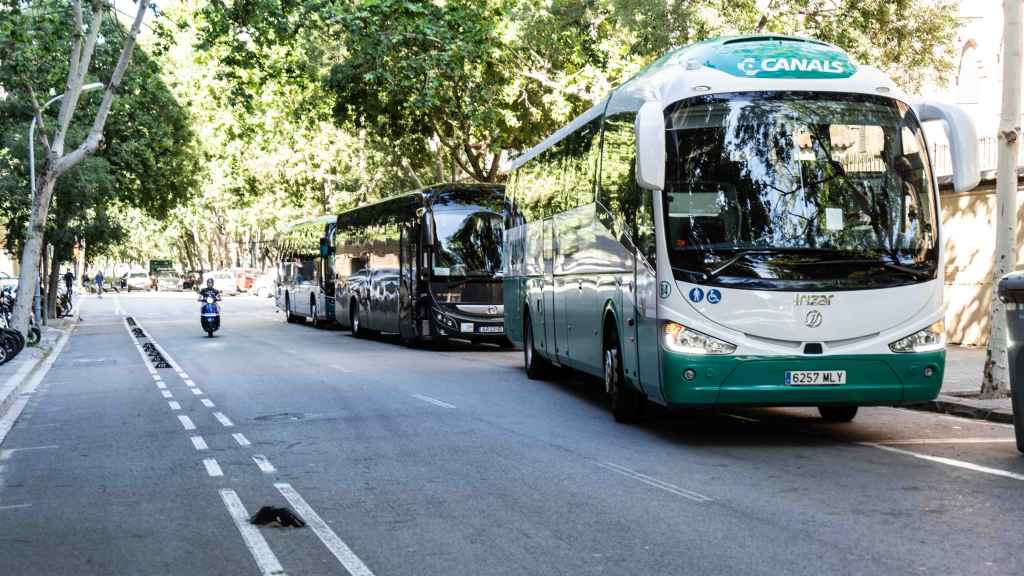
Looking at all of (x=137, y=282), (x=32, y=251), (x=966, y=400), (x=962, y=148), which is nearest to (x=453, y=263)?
(x=32, y=251)

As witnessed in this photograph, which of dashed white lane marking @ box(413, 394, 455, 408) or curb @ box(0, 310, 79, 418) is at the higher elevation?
curb @ box(0, 310, 79, 418)

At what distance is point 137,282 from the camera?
109 metres

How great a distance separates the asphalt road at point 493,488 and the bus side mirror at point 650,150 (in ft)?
7.39

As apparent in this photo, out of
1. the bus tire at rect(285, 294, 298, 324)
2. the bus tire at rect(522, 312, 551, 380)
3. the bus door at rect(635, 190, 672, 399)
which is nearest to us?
the bus door at rect(635, 190, 672, 399)

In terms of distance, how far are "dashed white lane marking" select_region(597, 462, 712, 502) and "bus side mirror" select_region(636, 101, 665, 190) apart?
7.71 ft

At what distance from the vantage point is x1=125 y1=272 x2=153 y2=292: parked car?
10856 cm

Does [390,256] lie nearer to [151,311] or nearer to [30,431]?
[30,431]

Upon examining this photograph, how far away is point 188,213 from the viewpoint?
8462cm

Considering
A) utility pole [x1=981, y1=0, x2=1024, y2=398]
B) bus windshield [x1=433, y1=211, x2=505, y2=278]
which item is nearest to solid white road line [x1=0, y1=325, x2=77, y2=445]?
bus windshield [x1=433, y1=211, x2=505, y2=278]

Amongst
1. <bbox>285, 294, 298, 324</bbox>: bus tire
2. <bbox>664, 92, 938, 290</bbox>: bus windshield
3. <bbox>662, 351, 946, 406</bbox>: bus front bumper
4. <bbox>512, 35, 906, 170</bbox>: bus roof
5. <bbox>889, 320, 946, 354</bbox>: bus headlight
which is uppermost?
<bbox>512, 35, 906, 170</bbox>: bus roof

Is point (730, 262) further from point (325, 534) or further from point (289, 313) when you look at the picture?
point (289, 313)

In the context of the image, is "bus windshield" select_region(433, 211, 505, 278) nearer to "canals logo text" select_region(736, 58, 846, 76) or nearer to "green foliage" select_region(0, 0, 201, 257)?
"green foliage" select_region(0, 0, 201, 257)

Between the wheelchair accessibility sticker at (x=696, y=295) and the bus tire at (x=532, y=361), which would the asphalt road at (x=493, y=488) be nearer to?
the wheelchair accessibility sticker at (x=696, y=295)

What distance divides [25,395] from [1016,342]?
13.5 m
